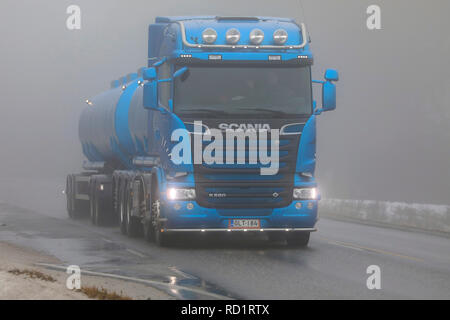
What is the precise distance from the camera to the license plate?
50.8 ft

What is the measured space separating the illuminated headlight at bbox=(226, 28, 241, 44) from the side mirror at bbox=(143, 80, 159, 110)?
60.3 inches

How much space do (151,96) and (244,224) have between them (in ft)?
9.11

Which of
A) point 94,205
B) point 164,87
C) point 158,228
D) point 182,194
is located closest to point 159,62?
point 164,87

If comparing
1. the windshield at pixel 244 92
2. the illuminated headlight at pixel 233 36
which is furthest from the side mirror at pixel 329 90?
the illuminated headlight at pixel 233 36

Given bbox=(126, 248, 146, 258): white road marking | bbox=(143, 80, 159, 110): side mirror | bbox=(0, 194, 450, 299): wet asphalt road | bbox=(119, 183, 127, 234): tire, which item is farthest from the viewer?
bbox=(119, 183, 127, 234): tire

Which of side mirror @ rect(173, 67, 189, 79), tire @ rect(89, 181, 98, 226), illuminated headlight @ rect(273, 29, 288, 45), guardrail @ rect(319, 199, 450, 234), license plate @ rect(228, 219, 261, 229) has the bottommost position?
guardrail @ rect(319, 199, 450, 234)

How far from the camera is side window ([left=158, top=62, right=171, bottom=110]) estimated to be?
616 inches

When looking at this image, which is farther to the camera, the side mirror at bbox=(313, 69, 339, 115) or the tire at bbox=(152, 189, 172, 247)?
the tire at bbox=(152, 189, 172, 247)

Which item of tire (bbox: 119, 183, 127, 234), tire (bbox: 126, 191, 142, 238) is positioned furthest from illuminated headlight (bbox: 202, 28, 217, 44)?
tire (bbox: 119, 183, 127, 234)

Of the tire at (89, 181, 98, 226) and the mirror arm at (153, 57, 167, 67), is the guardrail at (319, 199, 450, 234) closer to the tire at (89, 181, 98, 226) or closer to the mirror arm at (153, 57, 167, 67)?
the tire at (89, 181, 98, 226)

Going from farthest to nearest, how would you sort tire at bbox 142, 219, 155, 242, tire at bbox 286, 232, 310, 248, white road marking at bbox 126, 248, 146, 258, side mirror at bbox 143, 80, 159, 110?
tire at bbox 142, 219, 155, 242, tire at bbox 286, 232, 310, 248, side mirror at bbox 143, 80, 159, 110, white road marking at bbox 126, 248, 146, 258

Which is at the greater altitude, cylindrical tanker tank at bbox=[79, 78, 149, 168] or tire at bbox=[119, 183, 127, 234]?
cylindrical tanker tank at bbox=[79, 78, 149, 168]

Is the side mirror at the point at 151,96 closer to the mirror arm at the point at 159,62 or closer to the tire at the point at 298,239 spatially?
the mirror arm at the point at 159,62

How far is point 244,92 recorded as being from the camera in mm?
15344
